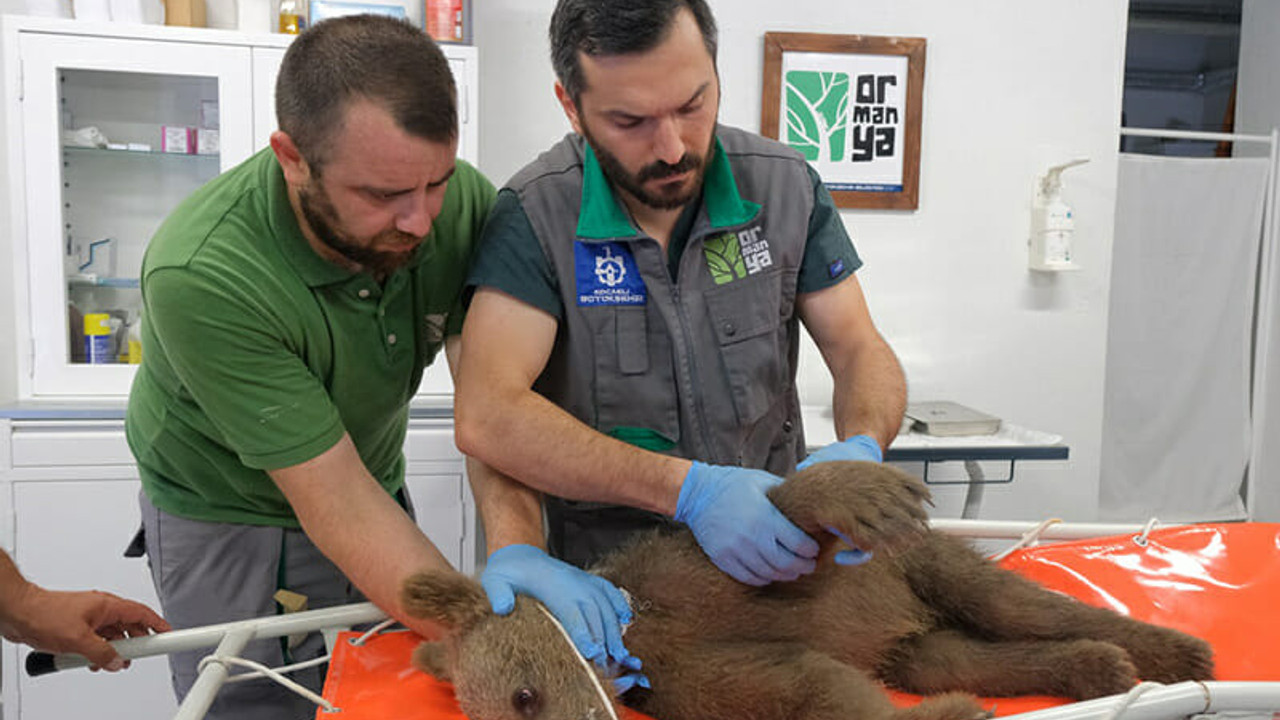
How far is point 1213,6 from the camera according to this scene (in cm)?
464

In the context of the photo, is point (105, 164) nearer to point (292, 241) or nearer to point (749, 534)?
point (292, 241)

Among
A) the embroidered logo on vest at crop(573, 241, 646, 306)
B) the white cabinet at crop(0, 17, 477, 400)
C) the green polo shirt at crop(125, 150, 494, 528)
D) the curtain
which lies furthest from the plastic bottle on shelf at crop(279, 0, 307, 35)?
the curtain

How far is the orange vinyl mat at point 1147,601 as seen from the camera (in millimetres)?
1125

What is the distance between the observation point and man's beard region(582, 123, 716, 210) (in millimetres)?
1348

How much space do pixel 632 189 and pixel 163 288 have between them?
69 cm

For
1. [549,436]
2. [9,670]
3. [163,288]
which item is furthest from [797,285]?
[9,670]

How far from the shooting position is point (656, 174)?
4.44ft

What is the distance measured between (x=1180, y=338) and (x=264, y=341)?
3.98m

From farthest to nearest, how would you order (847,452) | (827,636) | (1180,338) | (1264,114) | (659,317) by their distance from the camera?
(1264,114) → (1180,338) → (659,317) → (847,452) → (827,636)

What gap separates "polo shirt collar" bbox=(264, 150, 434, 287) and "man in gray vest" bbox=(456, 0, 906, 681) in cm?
23

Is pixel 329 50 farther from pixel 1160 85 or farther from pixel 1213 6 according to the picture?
pixel 1213 6

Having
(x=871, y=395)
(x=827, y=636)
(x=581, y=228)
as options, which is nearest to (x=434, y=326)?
(x=581, y=228)

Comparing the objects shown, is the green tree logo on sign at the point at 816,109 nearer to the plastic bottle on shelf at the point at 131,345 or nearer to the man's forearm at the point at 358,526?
the plastic bottle on shelf at the point at 131,345

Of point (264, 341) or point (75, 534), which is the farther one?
point (75, 534)
